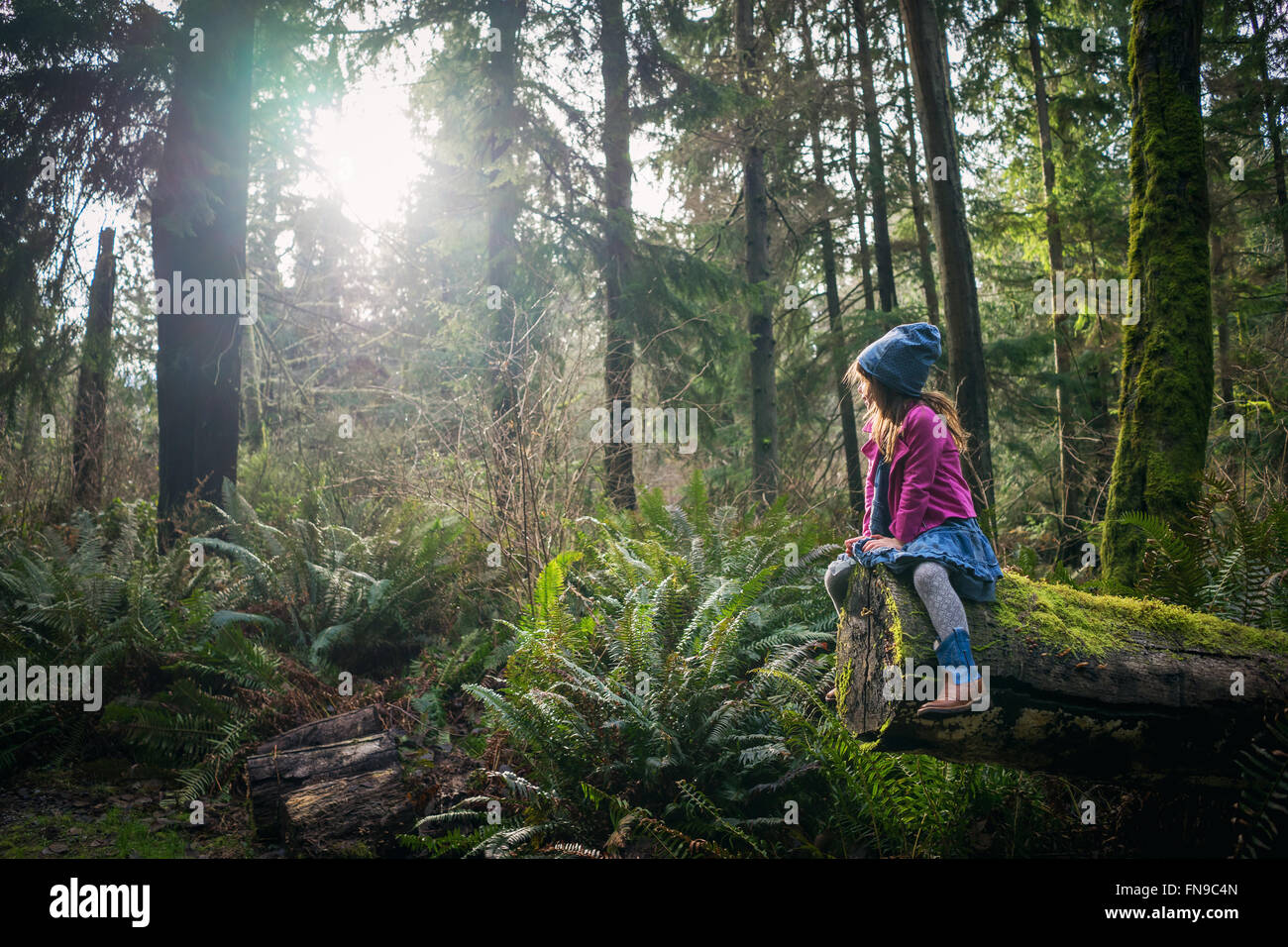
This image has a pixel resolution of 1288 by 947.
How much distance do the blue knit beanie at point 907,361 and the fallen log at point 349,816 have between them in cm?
318

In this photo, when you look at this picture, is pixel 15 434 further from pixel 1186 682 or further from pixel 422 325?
pixel 1186 682

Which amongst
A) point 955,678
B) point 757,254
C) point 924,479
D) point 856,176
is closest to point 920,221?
point 856,176

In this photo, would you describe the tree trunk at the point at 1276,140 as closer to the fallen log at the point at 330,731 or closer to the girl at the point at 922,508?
the girl at the point at 922,508

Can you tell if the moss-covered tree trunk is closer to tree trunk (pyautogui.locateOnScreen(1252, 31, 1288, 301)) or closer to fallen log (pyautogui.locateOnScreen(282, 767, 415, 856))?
fallen log (pyautogui.locateOnScreen(282, 767, 415, 856))

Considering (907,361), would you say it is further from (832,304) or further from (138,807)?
(832,304)

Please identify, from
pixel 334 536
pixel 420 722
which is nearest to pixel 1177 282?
pixel 420 722

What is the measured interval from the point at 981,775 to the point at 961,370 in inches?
202

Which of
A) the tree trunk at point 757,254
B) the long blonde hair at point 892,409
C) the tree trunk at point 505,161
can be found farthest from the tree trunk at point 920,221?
the long blonde hair at point 892,409

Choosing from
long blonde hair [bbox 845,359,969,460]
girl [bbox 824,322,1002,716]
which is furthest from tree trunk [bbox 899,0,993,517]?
girl [bbox 824,322,1002,716]

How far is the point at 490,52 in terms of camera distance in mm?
9875

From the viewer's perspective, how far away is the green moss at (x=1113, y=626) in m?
2.91

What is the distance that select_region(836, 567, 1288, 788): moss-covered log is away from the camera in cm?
278

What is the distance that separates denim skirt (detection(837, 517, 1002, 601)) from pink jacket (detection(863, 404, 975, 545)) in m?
0.06
